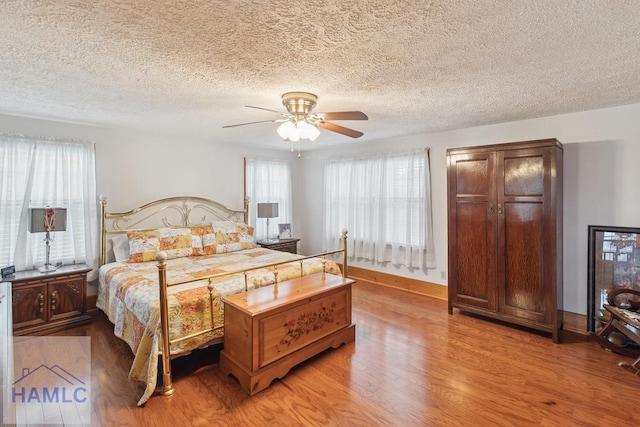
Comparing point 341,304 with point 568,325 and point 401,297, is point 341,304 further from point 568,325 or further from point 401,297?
point 568,325

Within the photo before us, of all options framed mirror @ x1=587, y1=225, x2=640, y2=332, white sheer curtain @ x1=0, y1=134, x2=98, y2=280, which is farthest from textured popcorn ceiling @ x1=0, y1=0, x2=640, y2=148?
framed mirror @ x1=587, y1=225, x2=640, y2=332

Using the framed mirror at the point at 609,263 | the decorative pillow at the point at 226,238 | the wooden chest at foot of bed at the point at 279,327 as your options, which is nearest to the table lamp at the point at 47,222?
the decorative pillow at the point at 226,238

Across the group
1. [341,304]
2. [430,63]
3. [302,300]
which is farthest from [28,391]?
[430,63]

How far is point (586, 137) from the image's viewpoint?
3.24 m

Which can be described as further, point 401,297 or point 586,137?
point 401,297

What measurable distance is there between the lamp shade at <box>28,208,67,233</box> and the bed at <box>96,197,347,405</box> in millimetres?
512

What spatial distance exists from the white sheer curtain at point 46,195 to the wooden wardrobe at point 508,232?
4.37 meters

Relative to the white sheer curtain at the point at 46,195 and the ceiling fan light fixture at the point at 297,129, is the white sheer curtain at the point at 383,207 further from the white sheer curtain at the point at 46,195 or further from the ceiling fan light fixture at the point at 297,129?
the white sheer curtain at the point at 46,195

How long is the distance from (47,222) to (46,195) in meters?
0.44

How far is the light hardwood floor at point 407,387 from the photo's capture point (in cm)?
203

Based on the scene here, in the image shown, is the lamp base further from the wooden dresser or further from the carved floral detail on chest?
the carved floral detail on chest

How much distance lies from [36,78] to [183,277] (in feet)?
6.37

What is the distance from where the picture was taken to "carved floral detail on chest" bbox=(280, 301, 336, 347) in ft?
8.35

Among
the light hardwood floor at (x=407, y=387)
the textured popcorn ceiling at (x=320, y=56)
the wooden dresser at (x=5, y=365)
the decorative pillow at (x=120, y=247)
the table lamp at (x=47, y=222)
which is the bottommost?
the light hardwood floor at (x=407, y=387)
